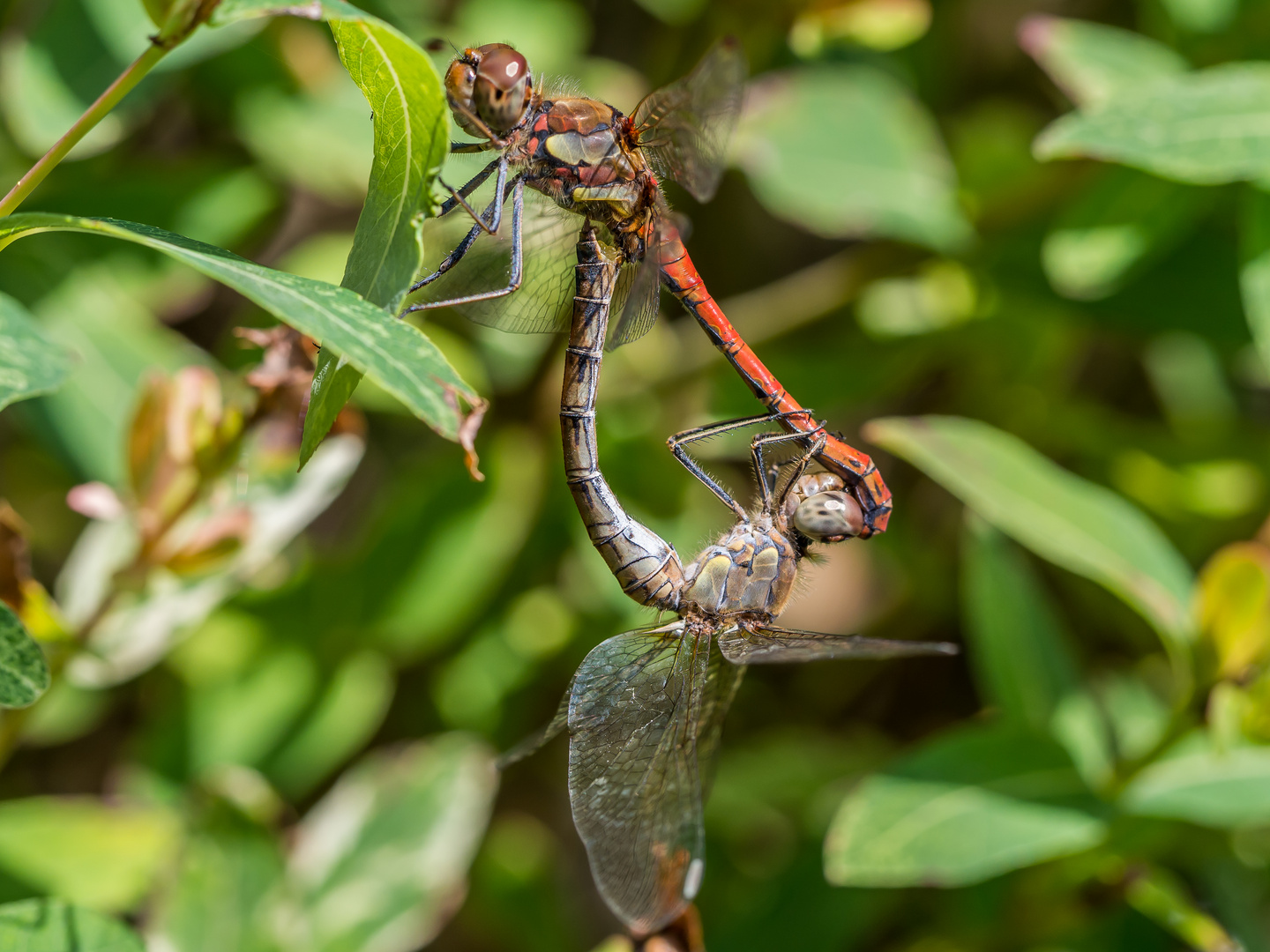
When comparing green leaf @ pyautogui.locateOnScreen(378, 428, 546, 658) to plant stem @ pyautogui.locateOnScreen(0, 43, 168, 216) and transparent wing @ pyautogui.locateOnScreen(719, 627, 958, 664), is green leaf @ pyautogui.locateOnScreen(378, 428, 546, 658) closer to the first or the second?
transparent wing @ pyautogui.locateOnScreen(719, 627, 958, 664)

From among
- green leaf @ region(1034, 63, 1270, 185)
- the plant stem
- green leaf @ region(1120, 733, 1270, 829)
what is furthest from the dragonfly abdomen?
green leaf @ region(1120, 733, 1270, 829)

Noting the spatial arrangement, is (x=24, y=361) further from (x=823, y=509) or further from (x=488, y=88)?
(x=823, y=509)

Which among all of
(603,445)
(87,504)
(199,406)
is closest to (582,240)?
(199,406)

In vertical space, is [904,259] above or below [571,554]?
above

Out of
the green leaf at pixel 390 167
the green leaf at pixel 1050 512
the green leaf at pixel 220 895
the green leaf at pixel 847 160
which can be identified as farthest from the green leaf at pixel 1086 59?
the green leaf at pixel 220 895

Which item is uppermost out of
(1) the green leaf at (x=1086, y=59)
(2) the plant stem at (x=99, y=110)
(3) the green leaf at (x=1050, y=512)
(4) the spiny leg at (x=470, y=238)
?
(2) the plant stem at (x=99, y=110)

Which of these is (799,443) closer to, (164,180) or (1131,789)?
(1131,789)

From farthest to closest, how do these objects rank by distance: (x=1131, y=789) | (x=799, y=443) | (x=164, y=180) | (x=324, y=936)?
(x=164, y=180) < (x=324, y=936) < (x=1131, y=789) < (x=799, y=443)

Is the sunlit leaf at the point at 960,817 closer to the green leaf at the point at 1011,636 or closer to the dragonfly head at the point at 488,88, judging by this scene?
the green leaf at the point at 1011,636
